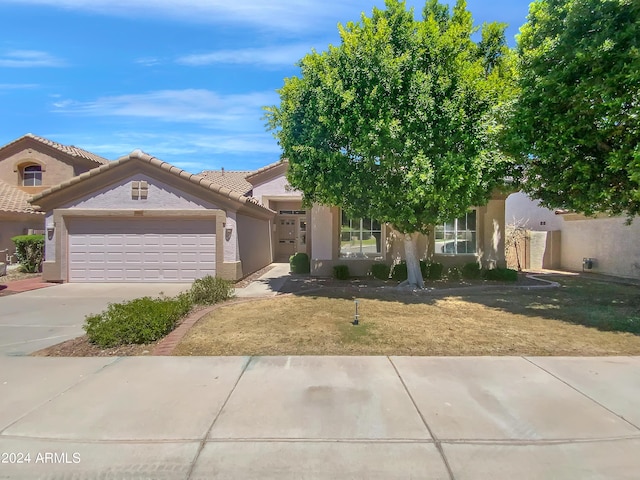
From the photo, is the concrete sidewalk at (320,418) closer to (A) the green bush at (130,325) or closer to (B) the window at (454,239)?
(A) the green bush at (130,325)

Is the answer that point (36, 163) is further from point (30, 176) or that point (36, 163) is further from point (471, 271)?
point (471, 271)

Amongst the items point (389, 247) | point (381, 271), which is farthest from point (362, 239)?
point (381, 271)

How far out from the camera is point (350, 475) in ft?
10.0

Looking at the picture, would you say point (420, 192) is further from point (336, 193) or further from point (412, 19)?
point (412, 19)

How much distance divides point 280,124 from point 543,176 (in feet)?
21.9

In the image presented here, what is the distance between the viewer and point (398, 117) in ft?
30.8

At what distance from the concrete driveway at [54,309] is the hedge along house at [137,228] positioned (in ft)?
2.06

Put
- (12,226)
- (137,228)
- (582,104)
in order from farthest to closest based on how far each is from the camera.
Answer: (12,226)
(137,228)
(582,104)

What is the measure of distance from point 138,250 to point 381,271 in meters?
8.44

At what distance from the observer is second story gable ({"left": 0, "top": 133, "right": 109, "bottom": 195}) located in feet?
77.0

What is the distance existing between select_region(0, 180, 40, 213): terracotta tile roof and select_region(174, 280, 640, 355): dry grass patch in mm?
16053

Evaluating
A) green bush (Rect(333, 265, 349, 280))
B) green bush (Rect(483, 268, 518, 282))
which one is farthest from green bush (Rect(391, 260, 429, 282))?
green bush (Rect(483, 268, 518, 282))

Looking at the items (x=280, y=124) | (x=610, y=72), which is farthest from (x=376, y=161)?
(x=610, y=72)

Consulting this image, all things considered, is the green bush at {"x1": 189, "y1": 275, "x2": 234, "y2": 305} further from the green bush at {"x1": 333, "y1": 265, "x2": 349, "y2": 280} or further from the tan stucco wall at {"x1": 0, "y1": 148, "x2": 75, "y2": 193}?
the tan stucco wall at {"x1": 0, "y1": 148, "x2": 75, "y2": 193}
